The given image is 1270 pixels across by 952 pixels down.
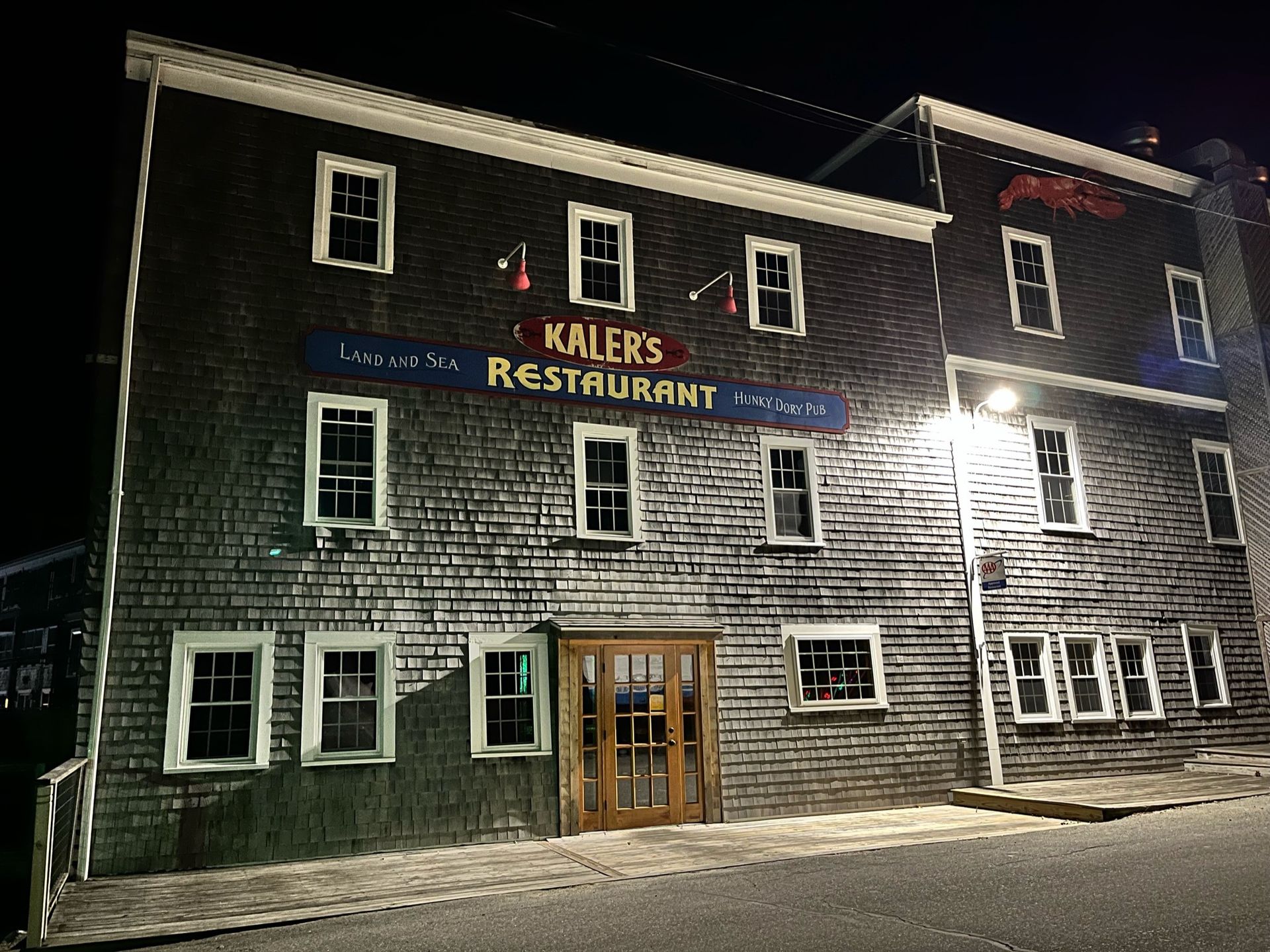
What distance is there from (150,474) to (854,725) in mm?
9053

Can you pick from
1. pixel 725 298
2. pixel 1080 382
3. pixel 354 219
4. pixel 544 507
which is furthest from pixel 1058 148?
pixel 354 219

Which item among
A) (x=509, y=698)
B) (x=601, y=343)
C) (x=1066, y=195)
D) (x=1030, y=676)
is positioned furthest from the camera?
(x=1066, y=195)

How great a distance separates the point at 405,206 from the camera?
39.4 ft

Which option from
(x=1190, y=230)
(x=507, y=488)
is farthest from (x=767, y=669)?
(x=1190, y=230)

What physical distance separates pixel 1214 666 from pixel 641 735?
33.9 ft

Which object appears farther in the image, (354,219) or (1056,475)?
(1056,475)

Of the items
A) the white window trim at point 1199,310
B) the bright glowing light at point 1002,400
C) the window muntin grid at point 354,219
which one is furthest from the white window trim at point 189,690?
the white window trim at point 1199,310

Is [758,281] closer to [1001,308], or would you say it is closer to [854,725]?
[1001,308]

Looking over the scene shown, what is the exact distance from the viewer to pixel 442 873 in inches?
364

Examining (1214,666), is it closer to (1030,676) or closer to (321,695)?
(1030,676)

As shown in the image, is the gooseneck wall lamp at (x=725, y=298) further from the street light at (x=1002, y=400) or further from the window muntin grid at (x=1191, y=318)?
the window muntin grid at (x=1191, y=318)

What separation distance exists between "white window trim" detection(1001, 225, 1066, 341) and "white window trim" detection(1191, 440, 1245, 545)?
11.4 feet

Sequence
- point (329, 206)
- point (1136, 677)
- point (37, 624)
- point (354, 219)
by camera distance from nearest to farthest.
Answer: point (329, 206) → point (354, 219) → point (1136, 677) → point (37, 624)

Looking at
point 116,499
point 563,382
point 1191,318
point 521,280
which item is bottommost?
point 116,499
